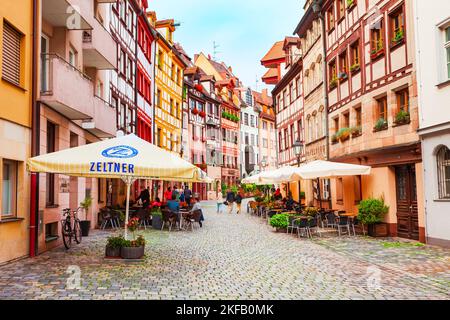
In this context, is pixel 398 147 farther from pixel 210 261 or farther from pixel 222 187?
pixel 222 187

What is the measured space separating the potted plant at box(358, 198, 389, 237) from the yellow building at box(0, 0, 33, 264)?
1083 centimetres

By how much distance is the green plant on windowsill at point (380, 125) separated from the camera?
16969 mm

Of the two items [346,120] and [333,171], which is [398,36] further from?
[346,120]

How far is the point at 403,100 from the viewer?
16.3 metres

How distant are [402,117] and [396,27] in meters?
3.34

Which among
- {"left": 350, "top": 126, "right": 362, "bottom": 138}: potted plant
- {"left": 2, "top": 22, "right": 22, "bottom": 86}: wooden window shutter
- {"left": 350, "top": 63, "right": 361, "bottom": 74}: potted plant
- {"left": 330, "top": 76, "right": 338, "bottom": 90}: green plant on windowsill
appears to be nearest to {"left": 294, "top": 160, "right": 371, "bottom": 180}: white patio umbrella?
{"left": 350, "top": 126, "right": 362, "bottom": 138}: potted plant

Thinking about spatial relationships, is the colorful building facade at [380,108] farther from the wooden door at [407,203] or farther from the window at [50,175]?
the window at [50,175]

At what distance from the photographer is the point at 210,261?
11328 millimetres

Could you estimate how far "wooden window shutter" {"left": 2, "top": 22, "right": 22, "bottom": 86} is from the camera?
36.6 feet

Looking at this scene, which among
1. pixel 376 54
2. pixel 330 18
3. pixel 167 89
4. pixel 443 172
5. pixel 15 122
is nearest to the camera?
pixel 15 122

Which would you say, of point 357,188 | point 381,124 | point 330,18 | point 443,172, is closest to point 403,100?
point 381,124

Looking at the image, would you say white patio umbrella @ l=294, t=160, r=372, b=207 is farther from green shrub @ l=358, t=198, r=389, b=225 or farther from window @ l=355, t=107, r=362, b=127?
window @ l=355, t=107, r=362, b=127

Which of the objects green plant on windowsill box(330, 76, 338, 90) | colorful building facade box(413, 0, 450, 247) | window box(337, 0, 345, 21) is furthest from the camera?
green plant on windowsill box(330, 76, 338, 90)
